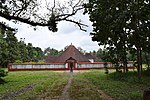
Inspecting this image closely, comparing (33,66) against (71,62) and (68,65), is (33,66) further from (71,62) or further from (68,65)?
(71,62)

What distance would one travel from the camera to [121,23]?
2086 cm

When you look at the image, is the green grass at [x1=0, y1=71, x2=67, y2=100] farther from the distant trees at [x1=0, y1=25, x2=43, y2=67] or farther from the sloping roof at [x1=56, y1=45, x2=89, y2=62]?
the distant trees at [x1=0, y1=25, x2=43, y2=67]

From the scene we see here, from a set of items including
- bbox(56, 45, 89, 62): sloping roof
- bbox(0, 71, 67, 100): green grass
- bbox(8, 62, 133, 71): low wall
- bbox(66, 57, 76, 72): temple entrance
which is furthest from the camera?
bbox(56, 45, 89, 62): sloping roof

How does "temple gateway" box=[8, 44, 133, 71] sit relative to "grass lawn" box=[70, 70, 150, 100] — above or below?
above

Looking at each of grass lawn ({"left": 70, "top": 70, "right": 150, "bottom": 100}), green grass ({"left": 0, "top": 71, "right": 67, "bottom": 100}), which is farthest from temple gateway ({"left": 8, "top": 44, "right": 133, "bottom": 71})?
grass lawn ({"left": 70, "top": 70, "right": 150, "bottom": 100})

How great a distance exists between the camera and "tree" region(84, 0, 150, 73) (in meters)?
A: 20.5

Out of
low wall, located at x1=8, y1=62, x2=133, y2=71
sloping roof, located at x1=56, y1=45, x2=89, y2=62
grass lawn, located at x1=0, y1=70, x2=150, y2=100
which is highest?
sloping roof, located at x1=56, y1=45, x2=89, y2=62

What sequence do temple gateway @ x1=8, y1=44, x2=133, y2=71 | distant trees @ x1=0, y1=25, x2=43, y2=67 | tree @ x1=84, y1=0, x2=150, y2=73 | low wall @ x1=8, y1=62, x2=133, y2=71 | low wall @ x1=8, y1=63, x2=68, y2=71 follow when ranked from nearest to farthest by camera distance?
tree @ x1=84, y1=0, x2=150, y2=73
low wall @ x1=8, y1=63, x2=68, y2=71
low wall @ x1=8, y1=62, x2=133, y2=71
temple gateway @ x1=8, y1=44, x2=133, y2=71
distant trees @ x1=0, y1=25, x2=43, y2=67

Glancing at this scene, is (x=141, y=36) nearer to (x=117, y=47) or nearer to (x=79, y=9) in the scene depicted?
(x=117, y=47)

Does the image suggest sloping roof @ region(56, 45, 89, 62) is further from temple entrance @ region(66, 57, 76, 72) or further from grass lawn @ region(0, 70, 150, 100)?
grass lawn @ region(0, 70, 150, 100)

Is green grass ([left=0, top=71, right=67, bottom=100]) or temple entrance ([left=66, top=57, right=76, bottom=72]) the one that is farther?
temple entrance ([left=66, top=57, right=76, bottom=72])

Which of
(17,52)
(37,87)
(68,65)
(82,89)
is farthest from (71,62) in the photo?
(82,89)

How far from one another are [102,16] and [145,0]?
15.6 feet

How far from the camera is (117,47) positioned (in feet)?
110
